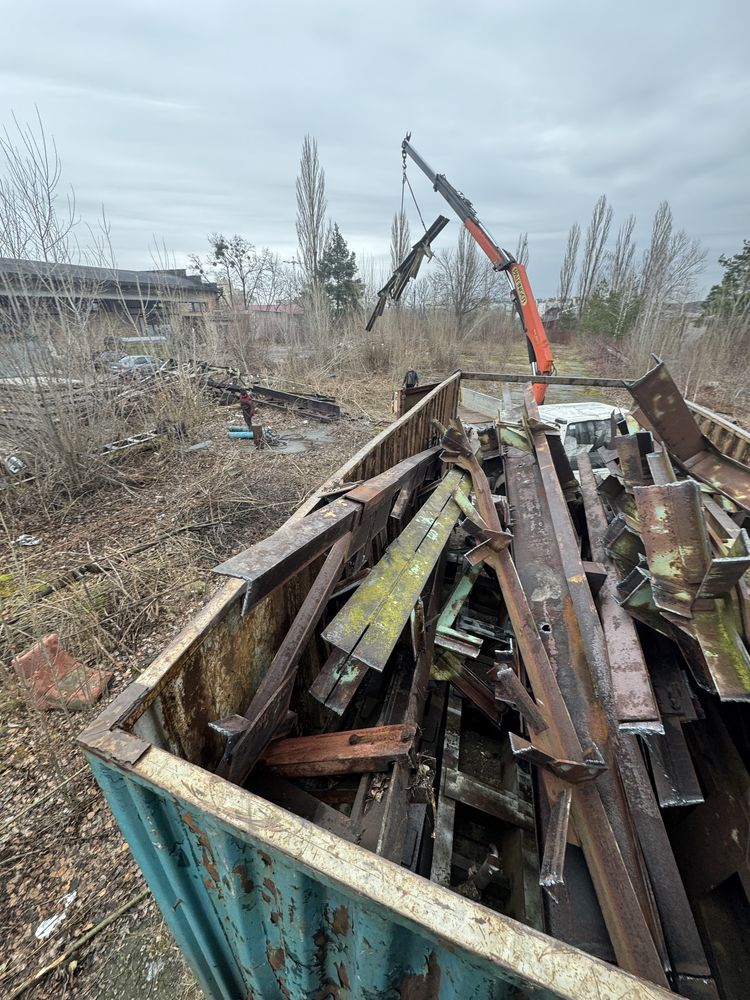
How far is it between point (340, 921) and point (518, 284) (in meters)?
8.42

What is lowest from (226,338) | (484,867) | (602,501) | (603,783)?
(484,867)

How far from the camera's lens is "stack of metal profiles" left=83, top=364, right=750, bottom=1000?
0.91m

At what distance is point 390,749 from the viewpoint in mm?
1570

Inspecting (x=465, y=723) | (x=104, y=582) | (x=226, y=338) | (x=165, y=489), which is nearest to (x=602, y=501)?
(x=465, y=723)

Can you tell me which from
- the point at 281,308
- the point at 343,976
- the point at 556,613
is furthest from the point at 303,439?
the point at 281,308

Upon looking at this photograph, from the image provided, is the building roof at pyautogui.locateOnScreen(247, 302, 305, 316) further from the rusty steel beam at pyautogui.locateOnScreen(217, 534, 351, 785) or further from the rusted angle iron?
the rusty steel beam at pyautogui.locateOnScreen(217, 534, 351, 785)

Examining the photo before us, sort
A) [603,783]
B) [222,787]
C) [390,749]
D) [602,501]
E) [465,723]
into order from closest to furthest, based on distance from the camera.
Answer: [222,787] → [603,783] → [390,749] → [465,723] → [602,501]

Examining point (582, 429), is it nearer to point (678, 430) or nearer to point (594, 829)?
point (678, 430)

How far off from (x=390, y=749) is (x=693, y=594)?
55.6 inches

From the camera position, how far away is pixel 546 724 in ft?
4.85

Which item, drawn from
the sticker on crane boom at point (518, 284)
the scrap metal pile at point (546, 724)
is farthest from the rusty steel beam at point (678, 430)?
the sticker on crane boom at point (518, 284)

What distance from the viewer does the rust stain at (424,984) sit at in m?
0.89

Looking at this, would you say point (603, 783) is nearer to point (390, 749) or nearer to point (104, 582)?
point (390, 749)

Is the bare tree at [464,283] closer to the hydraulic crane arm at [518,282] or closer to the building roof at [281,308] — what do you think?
the building roof at [281,308]
